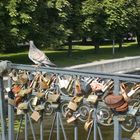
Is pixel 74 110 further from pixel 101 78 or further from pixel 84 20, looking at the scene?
pixel 84 20

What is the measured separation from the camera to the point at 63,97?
439cm

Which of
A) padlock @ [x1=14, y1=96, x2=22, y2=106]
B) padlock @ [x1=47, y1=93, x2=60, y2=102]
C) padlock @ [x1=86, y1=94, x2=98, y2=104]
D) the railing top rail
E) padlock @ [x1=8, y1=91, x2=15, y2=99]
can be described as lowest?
padlock @ [x1=14, y1=96, x2=22, y2=106]

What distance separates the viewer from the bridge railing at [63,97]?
3.88 metres

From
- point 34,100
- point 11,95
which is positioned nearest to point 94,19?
point 11,95

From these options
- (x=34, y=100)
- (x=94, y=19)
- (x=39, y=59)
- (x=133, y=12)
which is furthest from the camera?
(x=133, y=12)

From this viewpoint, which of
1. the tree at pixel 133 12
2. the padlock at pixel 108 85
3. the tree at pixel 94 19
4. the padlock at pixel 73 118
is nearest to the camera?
the padlock at pixel 108 85

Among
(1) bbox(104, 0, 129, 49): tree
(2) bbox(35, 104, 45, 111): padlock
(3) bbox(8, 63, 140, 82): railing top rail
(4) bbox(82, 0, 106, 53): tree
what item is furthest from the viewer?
(1) bbox(104, 0, 129, 49): tree

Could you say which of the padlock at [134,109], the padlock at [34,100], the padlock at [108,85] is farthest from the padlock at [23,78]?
the padlock at [134,109]

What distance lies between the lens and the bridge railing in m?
3.88

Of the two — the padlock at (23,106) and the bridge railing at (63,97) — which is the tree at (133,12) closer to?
the bridge railing at (63,97)

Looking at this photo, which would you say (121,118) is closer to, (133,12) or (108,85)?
(108,85)

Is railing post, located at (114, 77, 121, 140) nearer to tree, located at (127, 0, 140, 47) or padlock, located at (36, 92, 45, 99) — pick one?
padlock, located at (36, 92, 45, 99)

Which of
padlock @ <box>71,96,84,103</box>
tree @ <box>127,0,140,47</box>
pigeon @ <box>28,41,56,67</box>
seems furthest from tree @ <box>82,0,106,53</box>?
padlock @ <box>71,96,84,103</box>

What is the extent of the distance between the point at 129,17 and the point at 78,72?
104ft
